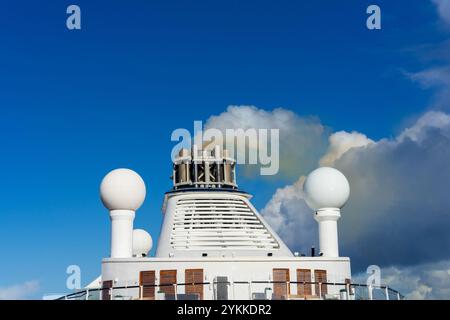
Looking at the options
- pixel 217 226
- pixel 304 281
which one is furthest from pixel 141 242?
pixel 304 281

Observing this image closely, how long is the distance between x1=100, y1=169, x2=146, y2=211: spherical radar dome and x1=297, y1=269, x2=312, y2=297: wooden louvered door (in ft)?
31.7

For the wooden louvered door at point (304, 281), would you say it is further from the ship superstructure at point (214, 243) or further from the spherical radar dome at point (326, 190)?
the spherical radar dome at point (326, 190)

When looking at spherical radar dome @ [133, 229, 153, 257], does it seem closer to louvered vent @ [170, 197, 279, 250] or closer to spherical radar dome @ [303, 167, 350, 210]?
louvered vent @ [170, 197, 279, 250]

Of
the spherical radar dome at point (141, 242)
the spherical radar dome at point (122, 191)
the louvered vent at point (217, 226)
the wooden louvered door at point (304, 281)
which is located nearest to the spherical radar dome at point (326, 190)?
the louvered vent at point (217, 226)

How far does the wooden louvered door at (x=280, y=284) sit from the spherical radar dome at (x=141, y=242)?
19.3m

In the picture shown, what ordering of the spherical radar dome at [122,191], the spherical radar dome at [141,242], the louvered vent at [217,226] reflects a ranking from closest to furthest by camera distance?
1. the louvered vent at [217,226]
2. the spherical radar dome at [122,191]
3. the spherical radar dome at [141,242]

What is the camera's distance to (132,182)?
36.6 m

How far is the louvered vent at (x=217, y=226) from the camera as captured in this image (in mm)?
35906

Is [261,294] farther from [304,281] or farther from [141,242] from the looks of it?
[141,242]

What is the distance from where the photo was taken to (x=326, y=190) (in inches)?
1487

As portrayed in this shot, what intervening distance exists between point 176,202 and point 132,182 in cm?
344
